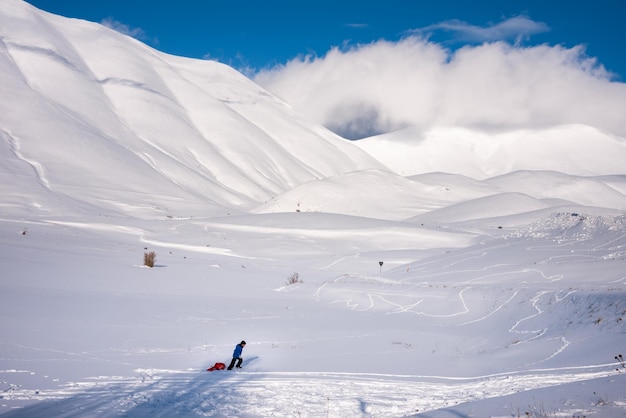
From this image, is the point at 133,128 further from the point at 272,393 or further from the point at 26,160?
the point at 272,393

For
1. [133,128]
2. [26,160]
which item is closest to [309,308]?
[26,160]

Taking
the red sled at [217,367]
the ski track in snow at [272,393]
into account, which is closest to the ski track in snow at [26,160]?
the red sled at [217,367]

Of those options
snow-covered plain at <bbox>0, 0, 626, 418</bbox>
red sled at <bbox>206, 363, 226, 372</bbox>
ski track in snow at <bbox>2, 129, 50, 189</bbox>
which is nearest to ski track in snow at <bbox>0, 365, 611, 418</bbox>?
snow-covered plain at <bbox>0, 0, 626, 418</bbox>

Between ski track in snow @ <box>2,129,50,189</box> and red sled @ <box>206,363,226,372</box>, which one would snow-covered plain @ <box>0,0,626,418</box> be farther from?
ski track in snow @ <box>2,129,50,189</box>

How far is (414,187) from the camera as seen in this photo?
274 feet

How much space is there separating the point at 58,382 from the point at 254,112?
15571cm

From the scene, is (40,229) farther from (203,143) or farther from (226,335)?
(203,143)

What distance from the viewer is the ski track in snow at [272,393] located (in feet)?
31.0

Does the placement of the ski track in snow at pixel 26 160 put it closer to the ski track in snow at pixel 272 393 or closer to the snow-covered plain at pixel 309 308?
the snow-covered plain at pixel 309 308

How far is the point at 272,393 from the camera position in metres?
10.9

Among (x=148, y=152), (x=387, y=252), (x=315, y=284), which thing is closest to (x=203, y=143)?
(x=148, y=152)

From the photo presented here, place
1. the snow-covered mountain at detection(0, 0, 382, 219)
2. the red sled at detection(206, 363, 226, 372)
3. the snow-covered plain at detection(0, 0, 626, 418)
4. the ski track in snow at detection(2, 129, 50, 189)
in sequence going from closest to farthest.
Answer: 1. the snow-covered plain at detection(0, 0, 626, 418)
2. the red sled at detection(206, 363, 226, 372)
3. the ski track in snow at detection(2, 129, 50, 189)
4. the snow-covered mountain at detection(0, 0, 382, 219)

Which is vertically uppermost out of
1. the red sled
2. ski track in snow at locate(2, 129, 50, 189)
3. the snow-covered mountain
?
the snow-covered mountain

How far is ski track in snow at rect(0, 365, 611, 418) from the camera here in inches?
372
